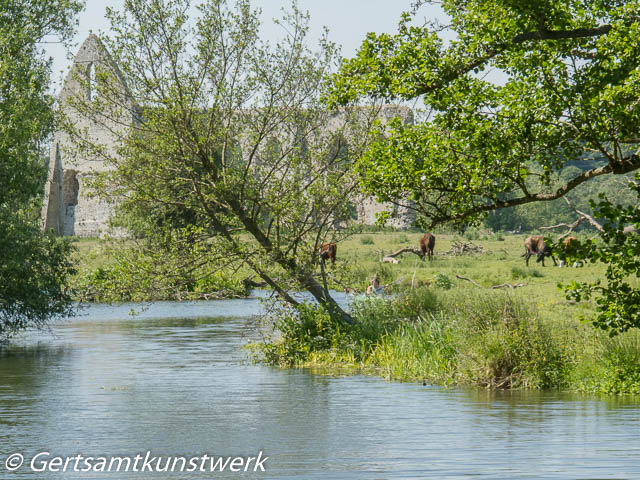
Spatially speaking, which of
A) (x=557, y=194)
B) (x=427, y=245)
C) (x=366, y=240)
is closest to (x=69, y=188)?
(x=366, y=240)

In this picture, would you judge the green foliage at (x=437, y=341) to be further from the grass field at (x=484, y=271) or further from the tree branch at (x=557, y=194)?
the tree branch at (x=557, y=194)

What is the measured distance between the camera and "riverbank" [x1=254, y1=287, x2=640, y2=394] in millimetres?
14633

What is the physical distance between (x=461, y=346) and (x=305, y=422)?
385cm

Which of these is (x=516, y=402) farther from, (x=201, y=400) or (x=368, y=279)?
(x=368, y=279)

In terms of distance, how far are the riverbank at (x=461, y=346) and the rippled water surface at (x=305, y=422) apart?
0.47m

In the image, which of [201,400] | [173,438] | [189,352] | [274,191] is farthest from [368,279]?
[173,438]

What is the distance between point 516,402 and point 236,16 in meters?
8.46

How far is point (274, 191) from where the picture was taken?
17.9 meters

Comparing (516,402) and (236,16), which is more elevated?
(236,16)

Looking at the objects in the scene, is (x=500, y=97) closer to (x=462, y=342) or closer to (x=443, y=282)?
(x=462, y=342)

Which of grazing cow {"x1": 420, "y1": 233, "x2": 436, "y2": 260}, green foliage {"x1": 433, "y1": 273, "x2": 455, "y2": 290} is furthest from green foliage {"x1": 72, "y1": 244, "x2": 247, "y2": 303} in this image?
grazing cow {"x1": 420, "y1": 233, "x2": 436, "y2": 260}

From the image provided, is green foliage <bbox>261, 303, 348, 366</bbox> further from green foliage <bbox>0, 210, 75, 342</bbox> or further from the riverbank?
green foliage <bbox>0, 210, 75, 342</bbox>

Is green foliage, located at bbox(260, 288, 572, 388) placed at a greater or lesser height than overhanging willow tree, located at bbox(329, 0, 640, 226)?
lesser

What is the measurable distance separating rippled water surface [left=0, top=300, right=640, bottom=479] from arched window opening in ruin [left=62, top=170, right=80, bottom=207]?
170 feet
